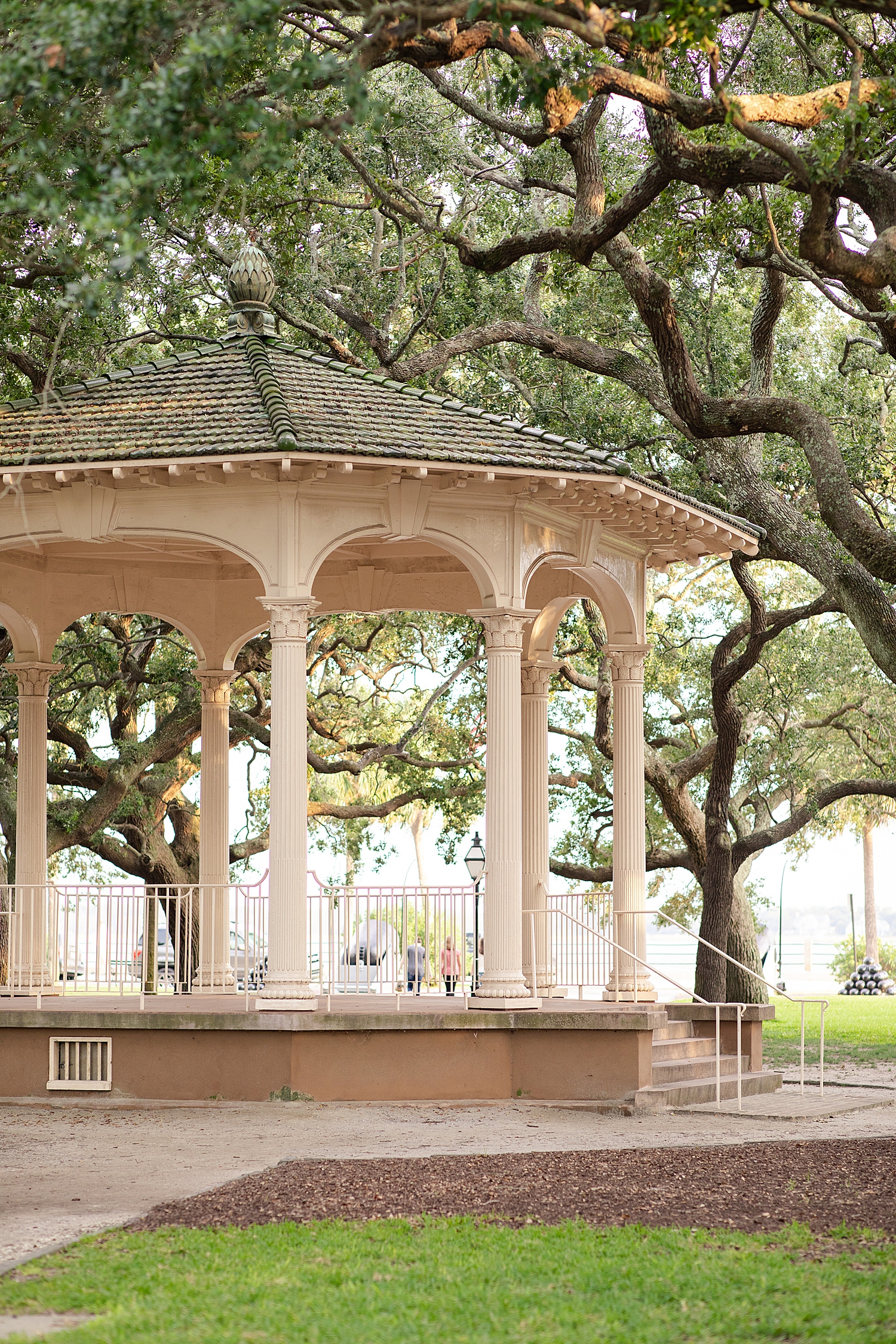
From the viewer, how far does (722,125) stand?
12.0 meters

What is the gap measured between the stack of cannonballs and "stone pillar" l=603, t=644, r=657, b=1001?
3090 centimetres

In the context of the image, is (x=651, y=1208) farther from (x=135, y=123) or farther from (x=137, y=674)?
(x=137, y=674)

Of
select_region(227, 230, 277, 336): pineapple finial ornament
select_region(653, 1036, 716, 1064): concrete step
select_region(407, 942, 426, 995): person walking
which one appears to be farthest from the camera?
select_region(227, 230, 277, 336): pineapple finial ornament

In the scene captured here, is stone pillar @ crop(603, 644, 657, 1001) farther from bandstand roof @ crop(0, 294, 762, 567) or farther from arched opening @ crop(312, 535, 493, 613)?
arched opening @ crop(312, 535, 493, 613)

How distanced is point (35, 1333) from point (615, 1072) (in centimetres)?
799

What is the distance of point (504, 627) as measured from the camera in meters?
14.0

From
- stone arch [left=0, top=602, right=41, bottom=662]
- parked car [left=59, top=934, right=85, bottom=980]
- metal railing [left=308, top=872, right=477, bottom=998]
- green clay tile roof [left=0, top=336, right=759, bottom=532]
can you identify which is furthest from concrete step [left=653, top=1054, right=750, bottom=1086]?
stone arch [left=0, top=602, right=41, bottom=662]

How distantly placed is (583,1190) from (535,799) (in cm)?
853

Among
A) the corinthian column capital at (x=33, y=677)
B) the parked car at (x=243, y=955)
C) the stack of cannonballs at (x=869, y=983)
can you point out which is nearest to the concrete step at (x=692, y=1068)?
the parked car at (x=243, y=955)

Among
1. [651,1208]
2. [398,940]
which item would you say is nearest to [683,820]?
[398,940]

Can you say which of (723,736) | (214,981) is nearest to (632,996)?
(214,981)

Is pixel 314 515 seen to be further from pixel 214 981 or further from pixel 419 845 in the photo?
pixel 419 845

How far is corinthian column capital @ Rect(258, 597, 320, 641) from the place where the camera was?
1344 centimetres

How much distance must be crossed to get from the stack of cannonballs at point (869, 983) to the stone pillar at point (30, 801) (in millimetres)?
32325
